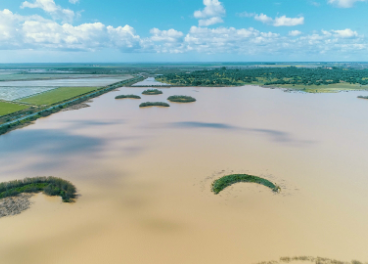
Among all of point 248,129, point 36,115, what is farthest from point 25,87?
point 248,129

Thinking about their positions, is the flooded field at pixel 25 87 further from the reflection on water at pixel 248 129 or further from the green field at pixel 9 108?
the reflection on water at pixel 248 129

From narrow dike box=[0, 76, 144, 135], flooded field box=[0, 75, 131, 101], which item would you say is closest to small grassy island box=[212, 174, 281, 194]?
narrow dike box=[0, 76, 144, 135]

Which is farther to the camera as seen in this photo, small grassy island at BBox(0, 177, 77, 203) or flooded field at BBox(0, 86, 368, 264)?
small grassy island at BBox(0, 177, 77, 203)

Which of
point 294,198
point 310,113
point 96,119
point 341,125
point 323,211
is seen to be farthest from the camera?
point 310,113

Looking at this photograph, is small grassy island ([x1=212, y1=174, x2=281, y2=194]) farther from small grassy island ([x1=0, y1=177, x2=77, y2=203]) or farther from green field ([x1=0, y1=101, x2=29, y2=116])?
green field ([x1=0, y1=101, x2=29, y2=116])

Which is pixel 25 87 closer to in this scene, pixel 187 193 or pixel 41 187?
pixel 41 187

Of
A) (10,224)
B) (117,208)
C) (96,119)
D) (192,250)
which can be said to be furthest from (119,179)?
(96,119)

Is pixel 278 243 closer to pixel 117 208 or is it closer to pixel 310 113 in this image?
pixel 117 208
